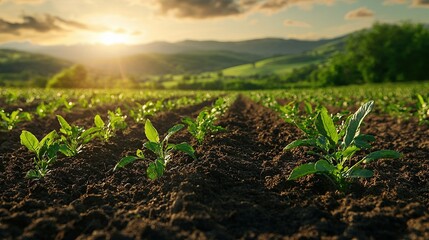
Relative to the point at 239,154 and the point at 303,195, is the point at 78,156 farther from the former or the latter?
the point at 303,195

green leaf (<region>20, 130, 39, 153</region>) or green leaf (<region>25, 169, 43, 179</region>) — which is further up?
green leaf (<region>20, 130, 39, 153</region>)

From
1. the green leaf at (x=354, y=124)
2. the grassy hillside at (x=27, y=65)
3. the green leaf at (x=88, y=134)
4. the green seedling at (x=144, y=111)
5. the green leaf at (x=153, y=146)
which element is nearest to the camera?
the green leaf at (x=354, y=124)

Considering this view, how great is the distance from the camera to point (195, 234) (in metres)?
2.44

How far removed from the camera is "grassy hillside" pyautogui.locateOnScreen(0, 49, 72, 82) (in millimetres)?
106556

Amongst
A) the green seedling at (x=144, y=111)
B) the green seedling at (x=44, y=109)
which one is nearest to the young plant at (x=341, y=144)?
the green seedling at (x=144, y=111)

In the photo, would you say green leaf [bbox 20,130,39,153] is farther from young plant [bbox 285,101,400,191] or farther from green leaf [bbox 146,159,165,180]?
young plant [bbox 285,101,400,191]

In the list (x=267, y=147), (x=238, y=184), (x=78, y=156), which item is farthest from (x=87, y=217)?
(x=267, y=147)

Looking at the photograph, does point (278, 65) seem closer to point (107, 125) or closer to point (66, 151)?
point (107, 125)

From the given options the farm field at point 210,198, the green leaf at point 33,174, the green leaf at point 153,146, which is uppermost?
the green leaf at point 153,146

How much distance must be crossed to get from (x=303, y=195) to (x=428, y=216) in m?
0.96

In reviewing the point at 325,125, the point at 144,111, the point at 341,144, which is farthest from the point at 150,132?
the point at 144,111

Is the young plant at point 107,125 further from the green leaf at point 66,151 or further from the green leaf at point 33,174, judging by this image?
the green leaf at point 33,174

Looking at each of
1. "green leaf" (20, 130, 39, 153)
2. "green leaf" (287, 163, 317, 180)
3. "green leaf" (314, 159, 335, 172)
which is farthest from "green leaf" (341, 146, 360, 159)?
"green leaf" (20, 130, 39, 153)

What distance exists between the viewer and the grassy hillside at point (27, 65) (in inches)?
4195
